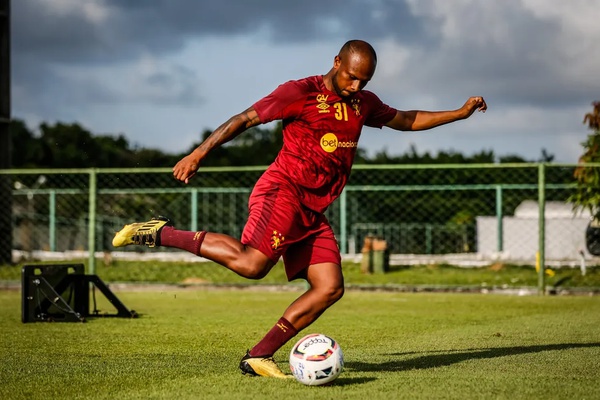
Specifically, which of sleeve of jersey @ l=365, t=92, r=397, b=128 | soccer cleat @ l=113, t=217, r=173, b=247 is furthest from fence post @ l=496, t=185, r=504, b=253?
soccer cleat @ l=113, t=217, r=173, b=247

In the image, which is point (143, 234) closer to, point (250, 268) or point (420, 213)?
point (250, 268)

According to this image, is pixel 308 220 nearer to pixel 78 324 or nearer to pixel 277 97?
pixel 277 97

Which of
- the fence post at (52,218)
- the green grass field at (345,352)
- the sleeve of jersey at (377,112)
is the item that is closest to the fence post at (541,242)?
the green grass field at (345,352)

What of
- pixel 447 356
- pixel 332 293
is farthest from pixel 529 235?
pixel 332 293

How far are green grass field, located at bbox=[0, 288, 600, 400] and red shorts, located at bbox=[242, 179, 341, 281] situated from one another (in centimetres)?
83

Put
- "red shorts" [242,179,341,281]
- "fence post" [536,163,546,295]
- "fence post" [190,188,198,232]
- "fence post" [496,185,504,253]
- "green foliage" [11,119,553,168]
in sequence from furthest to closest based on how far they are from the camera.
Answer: "green foliage" [11,119,553,168]
"fence post" [190,188,198,232]
"fence post" [496,185,504,253]
"fence post" [536,163,546,295]
"red shorts" [242,179,341,281]

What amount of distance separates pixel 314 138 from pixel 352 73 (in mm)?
501

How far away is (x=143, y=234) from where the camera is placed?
6691 millimetres

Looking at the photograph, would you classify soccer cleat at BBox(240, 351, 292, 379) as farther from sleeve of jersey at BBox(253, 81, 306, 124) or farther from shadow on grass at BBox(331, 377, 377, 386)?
sleeve of jersey at BBox(253, 81, 306, 124)

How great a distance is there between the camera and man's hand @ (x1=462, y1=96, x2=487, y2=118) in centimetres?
757

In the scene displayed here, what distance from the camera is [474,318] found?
1145 cm

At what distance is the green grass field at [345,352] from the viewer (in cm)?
591

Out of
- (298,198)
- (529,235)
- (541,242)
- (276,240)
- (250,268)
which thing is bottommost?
(529,235)

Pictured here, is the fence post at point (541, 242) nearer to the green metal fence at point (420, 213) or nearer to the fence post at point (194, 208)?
the green metal fence at point (420, 213)
